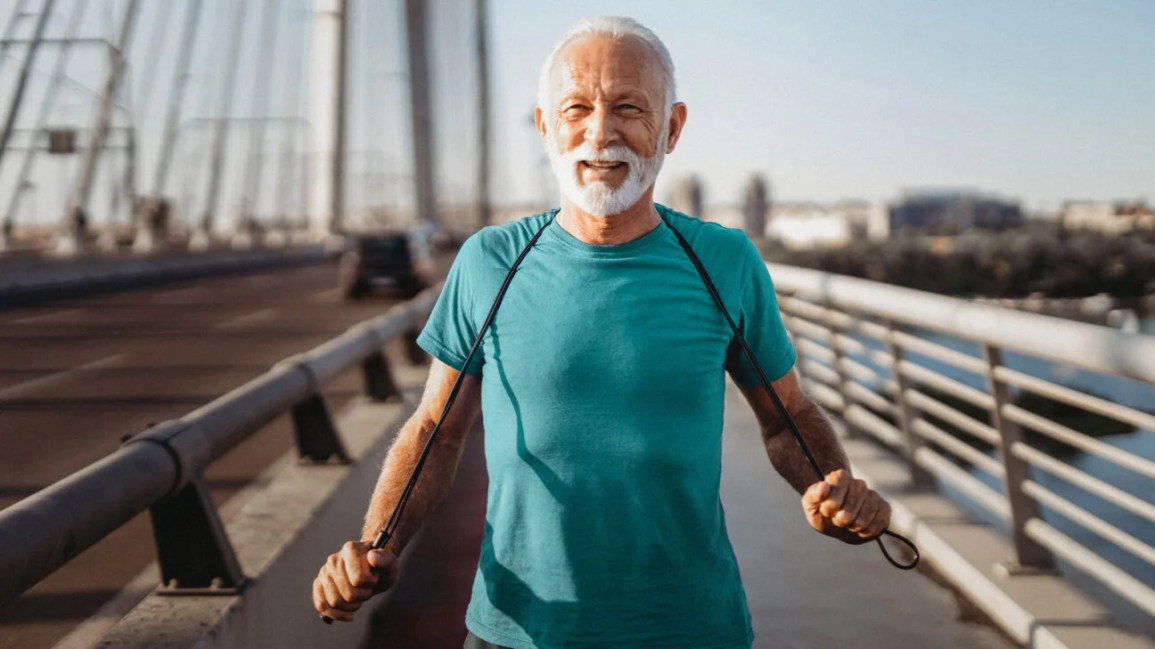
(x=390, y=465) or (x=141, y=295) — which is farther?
(x=141, y=295)

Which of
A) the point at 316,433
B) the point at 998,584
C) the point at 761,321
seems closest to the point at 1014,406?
the point at 998,584

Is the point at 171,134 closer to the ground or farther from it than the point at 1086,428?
farther from it

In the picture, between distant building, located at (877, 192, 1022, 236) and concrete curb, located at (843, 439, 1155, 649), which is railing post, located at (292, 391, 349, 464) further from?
distant building, located at (877, 192, 1022, 236)

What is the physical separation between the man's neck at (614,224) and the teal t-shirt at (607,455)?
1.5 inches

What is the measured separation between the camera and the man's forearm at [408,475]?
7.80ft

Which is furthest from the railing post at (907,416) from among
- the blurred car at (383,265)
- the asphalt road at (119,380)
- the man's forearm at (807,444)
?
the blurred car at (383,265)

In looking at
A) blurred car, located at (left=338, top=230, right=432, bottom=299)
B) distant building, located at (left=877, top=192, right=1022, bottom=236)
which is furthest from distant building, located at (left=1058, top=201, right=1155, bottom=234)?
blurred car, located at (left=338, top=230, right=432, bottom=299)

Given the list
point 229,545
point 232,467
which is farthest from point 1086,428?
point 229,545

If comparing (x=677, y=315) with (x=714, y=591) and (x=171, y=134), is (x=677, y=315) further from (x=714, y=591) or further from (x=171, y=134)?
(x=171, y=134)

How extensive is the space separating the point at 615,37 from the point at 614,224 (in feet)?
0.99

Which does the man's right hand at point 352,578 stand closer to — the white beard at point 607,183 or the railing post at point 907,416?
the white beard at point 607,183

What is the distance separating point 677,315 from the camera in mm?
2250

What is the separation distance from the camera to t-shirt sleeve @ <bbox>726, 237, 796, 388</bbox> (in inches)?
94.0

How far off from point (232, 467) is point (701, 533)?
24.7ft
